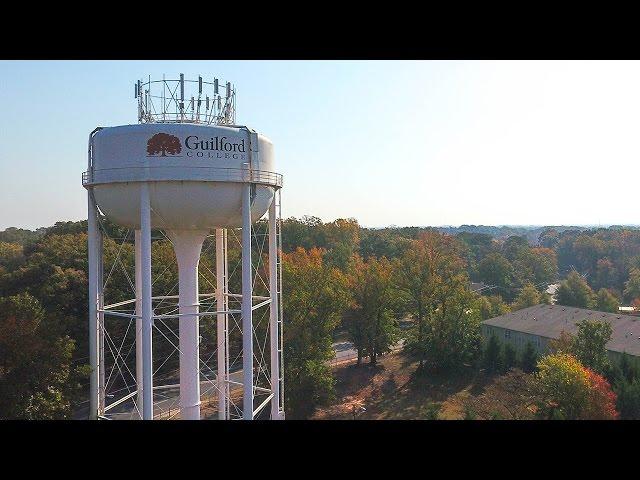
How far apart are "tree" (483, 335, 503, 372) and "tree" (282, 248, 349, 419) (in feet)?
26.5

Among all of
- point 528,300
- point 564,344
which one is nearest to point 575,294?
point 528,300

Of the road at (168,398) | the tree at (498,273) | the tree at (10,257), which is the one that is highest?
the tree at (10,257)

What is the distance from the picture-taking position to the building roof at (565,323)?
24928 millimetres

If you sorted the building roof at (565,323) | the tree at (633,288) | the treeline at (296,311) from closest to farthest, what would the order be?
1. the treeline at (296,311)
2. the building roof at (565,323)
3. the tree at (633,288)

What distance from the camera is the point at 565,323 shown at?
1139 inches

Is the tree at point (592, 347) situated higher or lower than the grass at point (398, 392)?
higher

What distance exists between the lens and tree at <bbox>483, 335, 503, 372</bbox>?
27.7m

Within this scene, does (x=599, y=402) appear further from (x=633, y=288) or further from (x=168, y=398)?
(x=633, y=288)

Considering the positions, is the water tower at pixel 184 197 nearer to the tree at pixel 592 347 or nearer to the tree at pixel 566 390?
the tree at pixel 566 390

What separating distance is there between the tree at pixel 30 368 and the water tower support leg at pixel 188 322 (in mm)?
4622

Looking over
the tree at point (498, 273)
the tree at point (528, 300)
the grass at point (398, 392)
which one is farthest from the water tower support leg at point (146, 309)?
the tree at point (498, 273)

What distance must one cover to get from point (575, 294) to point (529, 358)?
17494mm
